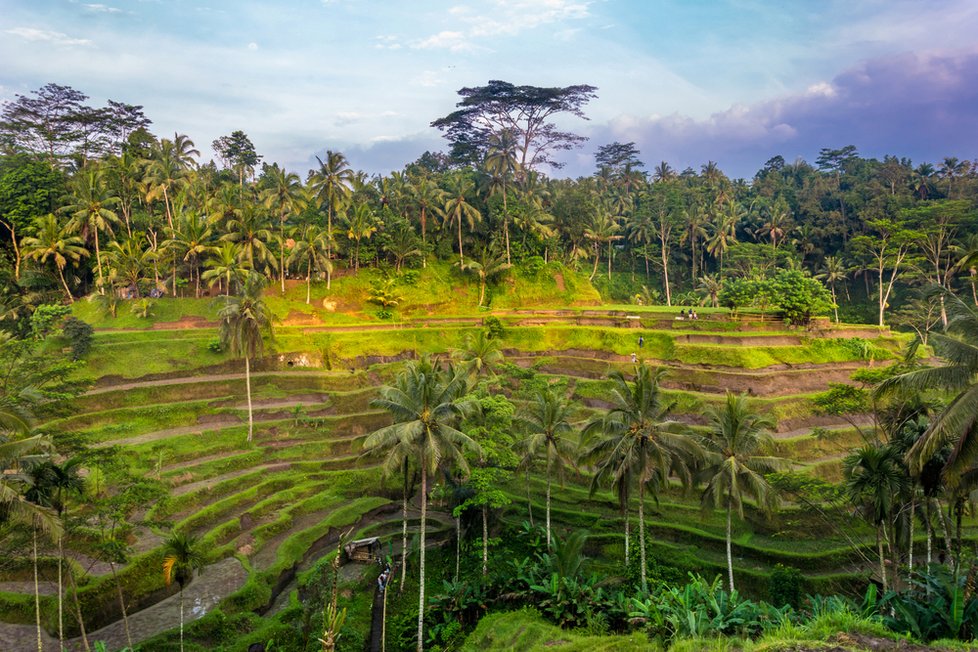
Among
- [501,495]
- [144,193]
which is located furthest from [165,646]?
[144,193]

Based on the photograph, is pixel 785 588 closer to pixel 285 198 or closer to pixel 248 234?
pixel 248 234

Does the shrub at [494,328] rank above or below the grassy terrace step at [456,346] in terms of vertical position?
above

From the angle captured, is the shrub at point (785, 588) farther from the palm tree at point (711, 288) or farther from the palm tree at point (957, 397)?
the palm tree at point (711, 288)

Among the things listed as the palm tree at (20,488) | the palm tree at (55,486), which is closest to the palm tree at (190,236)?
the palm tree at (55,486)

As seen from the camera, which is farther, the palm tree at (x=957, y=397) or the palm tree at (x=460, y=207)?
the palm tree at (x=460, y=207)

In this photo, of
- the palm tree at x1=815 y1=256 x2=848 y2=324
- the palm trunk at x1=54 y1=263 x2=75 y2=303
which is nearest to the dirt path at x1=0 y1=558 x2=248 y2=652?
the palm trunk at x1=54 y1=263 x2=75 y2=303

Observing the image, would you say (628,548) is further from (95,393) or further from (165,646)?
(95,393)
